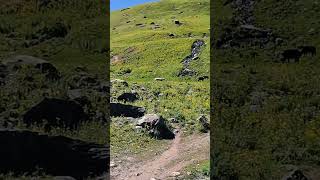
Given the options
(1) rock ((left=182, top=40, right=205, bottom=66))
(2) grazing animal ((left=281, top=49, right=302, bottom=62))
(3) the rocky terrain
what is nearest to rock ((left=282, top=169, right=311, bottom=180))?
(3) the rocky terrain

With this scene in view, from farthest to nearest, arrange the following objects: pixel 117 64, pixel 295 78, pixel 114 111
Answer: pixel 117 64 → pixel 295 78 → pixel 114 111

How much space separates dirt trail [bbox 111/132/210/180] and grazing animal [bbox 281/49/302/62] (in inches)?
833

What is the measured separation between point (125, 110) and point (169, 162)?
8834 mm

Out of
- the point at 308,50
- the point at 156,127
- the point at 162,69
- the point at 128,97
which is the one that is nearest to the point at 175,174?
the point at 156,127

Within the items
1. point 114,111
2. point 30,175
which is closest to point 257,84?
point 114,111

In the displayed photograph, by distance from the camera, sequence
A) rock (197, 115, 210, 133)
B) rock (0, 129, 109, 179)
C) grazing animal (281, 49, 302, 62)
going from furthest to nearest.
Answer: grazing animal (281, 49, 302, 62)
rock (197, 115, 210, 133)
rock (0, 129, 109, 179)

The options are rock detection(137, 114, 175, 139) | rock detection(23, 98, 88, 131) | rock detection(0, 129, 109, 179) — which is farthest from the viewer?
rock detection(137, 114, 175, 139)

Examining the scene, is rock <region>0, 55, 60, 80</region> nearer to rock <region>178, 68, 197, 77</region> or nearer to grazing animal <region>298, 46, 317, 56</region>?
grazing animal <region>298, 46, 317, 56</region>

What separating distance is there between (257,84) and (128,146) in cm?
1494

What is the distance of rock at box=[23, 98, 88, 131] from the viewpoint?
86.5 ft

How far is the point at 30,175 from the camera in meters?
22.2

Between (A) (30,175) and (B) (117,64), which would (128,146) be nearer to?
(A) (30,175)

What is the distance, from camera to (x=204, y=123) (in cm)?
3075

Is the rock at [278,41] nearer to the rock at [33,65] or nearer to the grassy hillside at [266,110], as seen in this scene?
the grassy hillside at [266,110]
